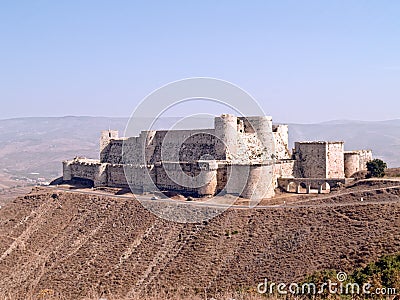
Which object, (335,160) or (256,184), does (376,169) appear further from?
(256,184)

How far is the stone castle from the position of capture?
156 ft

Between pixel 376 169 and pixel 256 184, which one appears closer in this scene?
pixel 256 184

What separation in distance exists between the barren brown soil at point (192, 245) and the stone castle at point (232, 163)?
432cm

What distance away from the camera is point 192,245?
3847cm

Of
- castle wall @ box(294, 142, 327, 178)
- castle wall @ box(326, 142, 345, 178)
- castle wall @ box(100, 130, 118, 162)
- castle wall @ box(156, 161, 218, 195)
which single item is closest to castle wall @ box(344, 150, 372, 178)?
castle wall @ box(326, 142, 345, 178)

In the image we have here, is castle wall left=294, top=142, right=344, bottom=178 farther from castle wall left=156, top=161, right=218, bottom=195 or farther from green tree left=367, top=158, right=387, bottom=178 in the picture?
castle wall left=156, top=161, right=218, bottom=195

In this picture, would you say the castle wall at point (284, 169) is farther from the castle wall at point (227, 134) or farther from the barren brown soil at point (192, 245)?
the barren brown soil at point (192, 245)

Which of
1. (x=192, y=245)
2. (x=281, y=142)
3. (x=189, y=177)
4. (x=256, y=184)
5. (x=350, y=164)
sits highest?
(x=281, y=142)

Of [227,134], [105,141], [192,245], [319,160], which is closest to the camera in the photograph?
[192,245]

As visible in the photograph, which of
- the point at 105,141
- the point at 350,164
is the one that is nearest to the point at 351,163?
the point at 350,164

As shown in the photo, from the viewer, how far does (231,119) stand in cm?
5012

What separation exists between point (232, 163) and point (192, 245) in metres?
11.4

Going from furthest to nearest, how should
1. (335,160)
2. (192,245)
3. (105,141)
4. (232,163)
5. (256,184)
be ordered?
(105,141), (335,160), (232,163), (256,184), (192,245)

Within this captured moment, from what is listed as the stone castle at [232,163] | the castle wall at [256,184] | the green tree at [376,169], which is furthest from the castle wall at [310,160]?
the castle wall at [256,184]
